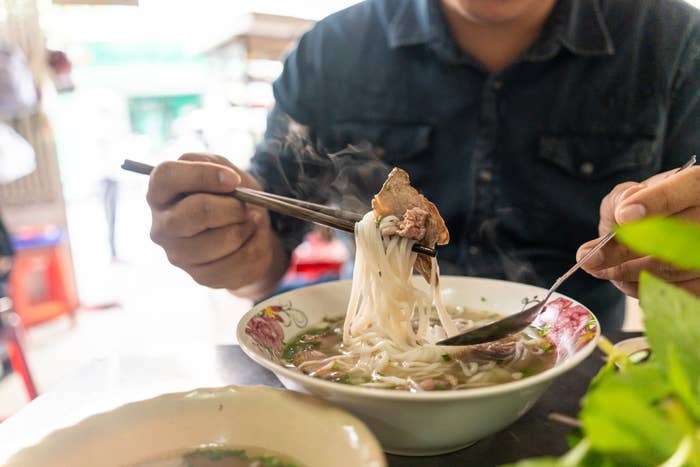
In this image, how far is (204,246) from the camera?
56.1 inches

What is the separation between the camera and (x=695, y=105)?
6.35ft

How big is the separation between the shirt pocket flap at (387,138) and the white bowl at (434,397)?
1.11 m

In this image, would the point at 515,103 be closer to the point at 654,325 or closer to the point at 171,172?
the point at 171,172

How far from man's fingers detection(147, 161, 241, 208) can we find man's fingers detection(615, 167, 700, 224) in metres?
0.92

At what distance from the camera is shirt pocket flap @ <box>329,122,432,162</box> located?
217 cm

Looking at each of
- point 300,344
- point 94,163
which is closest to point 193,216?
point 300,344

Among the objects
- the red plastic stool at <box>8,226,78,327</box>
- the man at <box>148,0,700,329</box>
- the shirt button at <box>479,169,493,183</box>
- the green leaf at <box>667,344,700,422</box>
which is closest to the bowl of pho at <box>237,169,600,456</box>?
the green leaf at <box>667,344,700,422</box>

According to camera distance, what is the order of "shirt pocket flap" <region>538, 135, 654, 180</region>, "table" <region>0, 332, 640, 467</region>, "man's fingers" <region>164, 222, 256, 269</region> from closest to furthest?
"table" <region>0, 332, 640, 467</region> < "man's fingers" <region>164, 222, 256, 269</region> < "shirt pocket flap" <region>538, 135, 654, 180</region>

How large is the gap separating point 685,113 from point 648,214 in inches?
50.3

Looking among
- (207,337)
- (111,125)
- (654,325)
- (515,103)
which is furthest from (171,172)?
(111,125)

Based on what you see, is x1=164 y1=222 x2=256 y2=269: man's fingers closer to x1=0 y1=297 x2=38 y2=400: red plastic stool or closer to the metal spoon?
the metal spoon

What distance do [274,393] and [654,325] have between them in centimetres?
60

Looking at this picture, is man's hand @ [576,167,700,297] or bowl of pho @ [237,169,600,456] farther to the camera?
man's hand @ [576,167,700,297]

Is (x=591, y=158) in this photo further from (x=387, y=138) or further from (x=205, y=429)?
(x=205, y=429)
